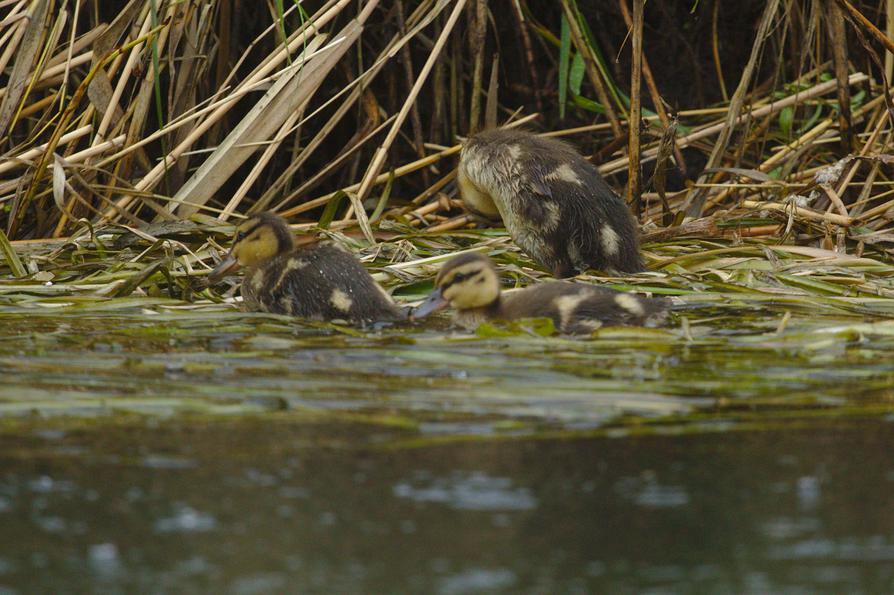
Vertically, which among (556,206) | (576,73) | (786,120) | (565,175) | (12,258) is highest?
(576,73)

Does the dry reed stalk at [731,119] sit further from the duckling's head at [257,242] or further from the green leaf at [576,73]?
the duckling's head at [257,242]

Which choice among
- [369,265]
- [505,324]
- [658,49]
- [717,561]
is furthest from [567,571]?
[658,49]

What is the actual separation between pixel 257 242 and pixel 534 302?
3.64ft

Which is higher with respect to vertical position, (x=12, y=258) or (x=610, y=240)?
(x=610, y=240)

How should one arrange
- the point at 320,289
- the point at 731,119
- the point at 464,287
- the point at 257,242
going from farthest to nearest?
1. the point at 731,119
2. the point at 257,242
3. the point at 320,289
4. the point at 464,287

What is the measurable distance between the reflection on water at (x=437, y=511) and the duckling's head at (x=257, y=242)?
2026 mm

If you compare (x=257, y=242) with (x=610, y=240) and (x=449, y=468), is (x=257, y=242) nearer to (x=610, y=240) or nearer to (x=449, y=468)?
(x=610, y=240)

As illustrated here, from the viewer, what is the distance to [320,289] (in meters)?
4.27

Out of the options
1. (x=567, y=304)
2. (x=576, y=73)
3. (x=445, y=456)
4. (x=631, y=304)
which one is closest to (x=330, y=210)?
(x=576, y=73)

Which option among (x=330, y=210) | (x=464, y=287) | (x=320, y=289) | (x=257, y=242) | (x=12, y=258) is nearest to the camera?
(x=464, y=287)

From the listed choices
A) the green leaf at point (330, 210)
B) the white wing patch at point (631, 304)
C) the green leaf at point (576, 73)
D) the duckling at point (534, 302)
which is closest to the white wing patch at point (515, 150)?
the green leaf at point (330, 210)

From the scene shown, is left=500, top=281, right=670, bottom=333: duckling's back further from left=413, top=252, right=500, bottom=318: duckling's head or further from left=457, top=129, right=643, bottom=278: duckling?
left=457, top=129, right=643, bottom=278: duckling

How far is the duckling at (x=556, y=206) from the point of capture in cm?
494

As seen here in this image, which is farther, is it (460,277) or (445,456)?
(460,277)
